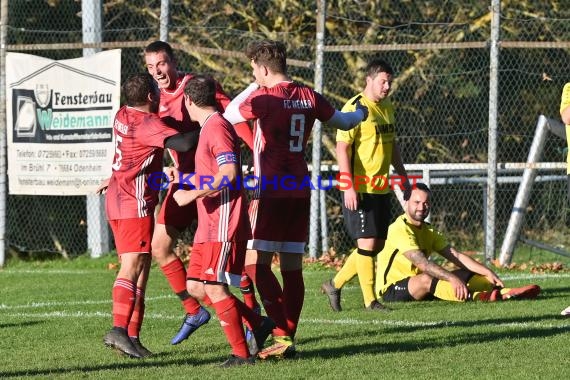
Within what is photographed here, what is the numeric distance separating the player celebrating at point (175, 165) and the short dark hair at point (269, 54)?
0.87 m

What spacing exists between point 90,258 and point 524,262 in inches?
226

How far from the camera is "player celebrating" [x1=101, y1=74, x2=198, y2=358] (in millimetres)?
7691

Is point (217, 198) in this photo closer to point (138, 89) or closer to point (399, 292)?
point (138, 89)

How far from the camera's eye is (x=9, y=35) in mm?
17000

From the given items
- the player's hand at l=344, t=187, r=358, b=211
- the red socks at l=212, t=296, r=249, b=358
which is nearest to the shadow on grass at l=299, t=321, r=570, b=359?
the red socks at l=212, t=296, r=249, b=358

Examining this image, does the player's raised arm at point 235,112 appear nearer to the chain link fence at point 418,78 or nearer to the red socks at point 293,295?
the red socks at point 293,295

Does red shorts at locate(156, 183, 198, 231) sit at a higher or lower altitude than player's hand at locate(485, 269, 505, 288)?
higher

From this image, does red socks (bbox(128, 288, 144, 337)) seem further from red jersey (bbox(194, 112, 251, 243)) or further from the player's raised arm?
the player's raised arm

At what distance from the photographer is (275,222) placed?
24.6ft

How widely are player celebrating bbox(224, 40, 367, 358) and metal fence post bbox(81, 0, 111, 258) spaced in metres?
8.04

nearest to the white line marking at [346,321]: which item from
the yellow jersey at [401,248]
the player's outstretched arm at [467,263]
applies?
the yellow jersey at [401,248]

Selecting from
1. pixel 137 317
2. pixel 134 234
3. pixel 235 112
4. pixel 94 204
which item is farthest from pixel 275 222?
pixel 94 204

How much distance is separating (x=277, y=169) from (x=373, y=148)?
2.96 m

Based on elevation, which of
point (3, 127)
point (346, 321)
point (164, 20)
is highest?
point (164, 20)
